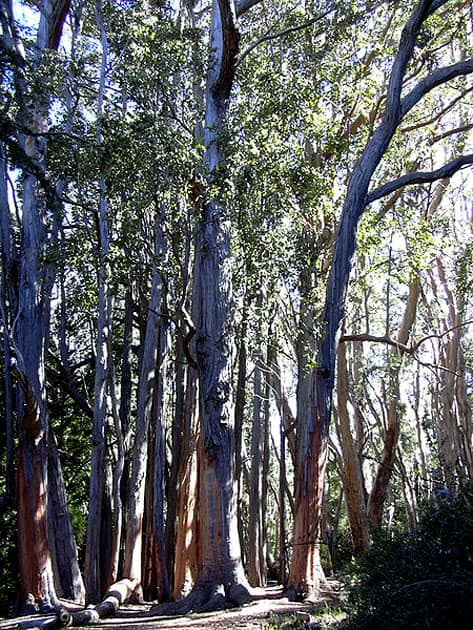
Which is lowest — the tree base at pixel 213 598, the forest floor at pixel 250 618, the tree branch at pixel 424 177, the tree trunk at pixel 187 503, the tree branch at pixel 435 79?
the forest floor at pixel 250 618

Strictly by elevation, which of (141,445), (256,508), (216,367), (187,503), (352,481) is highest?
(216,367)

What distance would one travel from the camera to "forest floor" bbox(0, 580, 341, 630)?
733cm

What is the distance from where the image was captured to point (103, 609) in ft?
34.7

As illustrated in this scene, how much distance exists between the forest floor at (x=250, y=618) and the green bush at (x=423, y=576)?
0.74 metres

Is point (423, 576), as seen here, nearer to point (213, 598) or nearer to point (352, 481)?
point (213, 598)

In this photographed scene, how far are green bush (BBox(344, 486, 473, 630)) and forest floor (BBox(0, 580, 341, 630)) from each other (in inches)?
29.3

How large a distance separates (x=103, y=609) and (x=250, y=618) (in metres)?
3.32

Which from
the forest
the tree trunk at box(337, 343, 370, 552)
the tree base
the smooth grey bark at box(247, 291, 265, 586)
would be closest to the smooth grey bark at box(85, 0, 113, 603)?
the forest

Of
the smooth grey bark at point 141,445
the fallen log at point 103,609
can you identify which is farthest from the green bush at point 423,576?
the smooth grey bark at point 141,445

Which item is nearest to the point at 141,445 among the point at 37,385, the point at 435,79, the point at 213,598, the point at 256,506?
the point at 37,385

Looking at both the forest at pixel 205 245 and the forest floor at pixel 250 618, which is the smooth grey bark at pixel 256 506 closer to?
the forest at pixel 205 245

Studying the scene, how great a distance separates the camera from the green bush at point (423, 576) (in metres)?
4.97

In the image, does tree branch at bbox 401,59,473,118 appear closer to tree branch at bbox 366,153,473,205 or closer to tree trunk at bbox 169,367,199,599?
tree branch at bbox 366,153,473,205

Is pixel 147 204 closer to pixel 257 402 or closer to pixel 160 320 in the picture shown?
pixel 160 320
